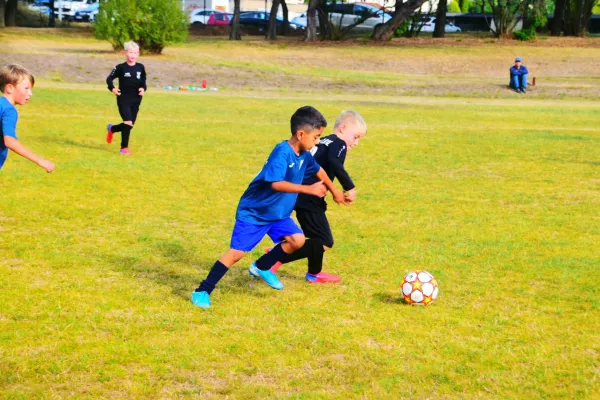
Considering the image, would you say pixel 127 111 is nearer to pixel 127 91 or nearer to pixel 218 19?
pixel 127 91

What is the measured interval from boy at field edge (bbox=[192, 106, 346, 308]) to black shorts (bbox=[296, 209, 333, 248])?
0.45 metres

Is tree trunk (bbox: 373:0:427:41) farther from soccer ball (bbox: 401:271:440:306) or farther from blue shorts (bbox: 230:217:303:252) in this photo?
blue shorts (bbox: 230:217:303:252)

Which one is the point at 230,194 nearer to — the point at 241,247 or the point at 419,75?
the point at 241,247

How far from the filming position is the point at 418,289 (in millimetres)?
6859

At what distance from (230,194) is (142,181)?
156cm

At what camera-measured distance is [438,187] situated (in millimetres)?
12602

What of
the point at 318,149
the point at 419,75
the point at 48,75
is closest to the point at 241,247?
the point at 318,149

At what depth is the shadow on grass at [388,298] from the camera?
705 cm

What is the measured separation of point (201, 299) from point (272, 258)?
812 millimetres

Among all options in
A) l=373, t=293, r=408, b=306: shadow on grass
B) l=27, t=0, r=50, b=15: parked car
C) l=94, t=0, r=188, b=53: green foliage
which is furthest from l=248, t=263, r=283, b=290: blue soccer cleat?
l=27, t=0, r=50, b=15: parked car

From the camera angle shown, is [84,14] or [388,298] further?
[84,14]

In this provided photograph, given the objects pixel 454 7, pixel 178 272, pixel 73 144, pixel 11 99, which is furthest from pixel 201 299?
pixel 454 7

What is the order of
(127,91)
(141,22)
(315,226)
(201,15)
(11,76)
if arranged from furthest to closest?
(201,15)
(141,22)
(127,91)
(315,226)
(11,76)

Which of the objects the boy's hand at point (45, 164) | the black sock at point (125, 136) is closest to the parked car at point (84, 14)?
the black sock at point (125, 136)
